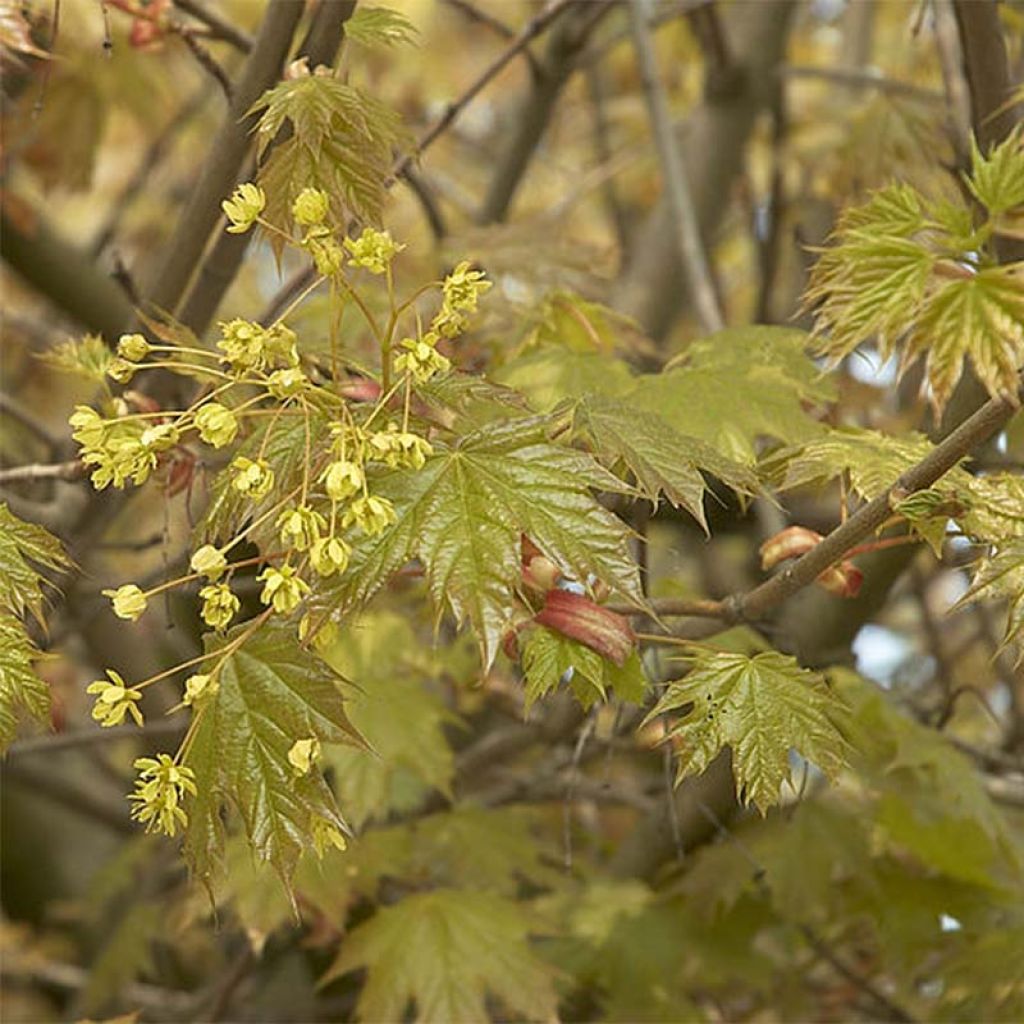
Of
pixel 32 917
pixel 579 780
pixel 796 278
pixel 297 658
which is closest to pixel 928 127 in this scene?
pixel 796 278

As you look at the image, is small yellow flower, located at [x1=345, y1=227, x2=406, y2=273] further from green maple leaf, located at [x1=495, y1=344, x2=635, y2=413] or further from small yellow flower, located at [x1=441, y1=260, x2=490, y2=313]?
green maple leaf, located at [x1=495, y1=344, x2=635, y2=413]

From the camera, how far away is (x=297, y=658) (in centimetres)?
129

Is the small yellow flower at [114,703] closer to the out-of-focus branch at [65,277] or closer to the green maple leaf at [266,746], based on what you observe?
the green maple leaf at [266,746]

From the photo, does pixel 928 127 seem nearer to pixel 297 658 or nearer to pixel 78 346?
pixel 78 346

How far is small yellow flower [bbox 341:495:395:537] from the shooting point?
1159 mm

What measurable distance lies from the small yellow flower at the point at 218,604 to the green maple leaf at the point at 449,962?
0.90m

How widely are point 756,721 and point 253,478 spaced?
0.45m

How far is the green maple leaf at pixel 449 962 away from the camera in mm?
1987

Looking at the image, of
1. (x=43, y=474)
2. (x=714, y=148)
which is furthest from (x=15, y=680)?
(x=714, y=148)

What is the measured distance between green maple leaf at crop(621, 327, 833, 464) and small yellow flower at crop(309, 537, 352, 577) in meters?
0.53

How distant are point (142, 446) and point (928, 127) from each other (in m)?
1.81

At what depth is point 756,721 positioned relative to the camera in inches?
52.0

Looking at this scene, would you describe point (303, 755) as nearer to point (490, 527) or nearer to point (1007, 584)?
point (490, 527)

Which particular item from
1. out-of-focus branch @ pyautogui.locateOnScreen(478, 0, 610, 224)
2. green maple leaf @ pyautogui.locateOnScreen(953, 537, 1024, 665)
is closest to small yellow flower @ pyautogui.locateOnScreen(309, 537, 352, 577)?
green maple leaf @ pyautogui.locateOnScreen(953, 537, 1024, 665)
